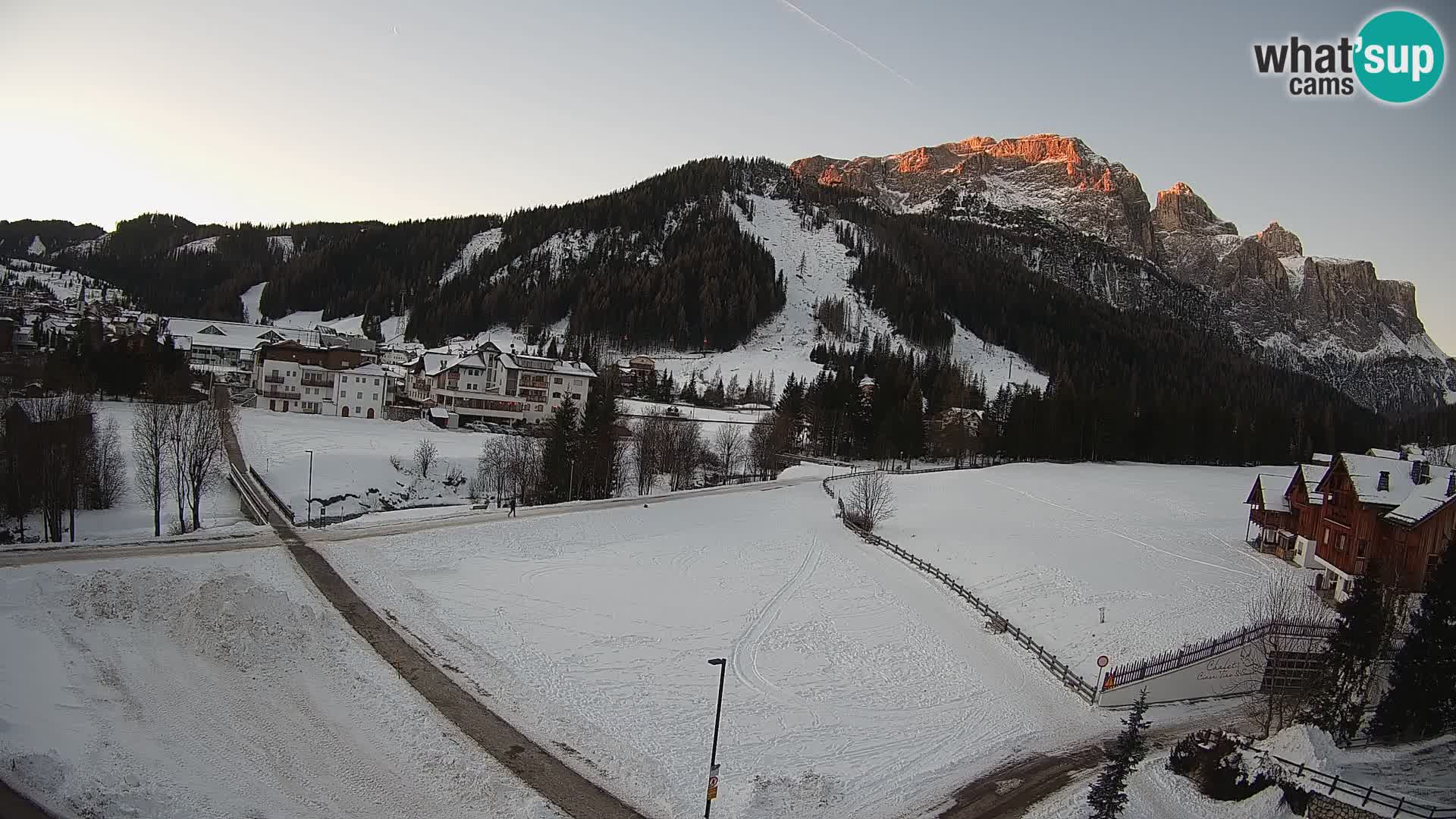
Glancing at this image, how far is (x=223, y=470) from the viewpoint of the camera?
171ft

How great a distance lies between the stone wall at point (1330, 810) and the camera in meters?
17.1

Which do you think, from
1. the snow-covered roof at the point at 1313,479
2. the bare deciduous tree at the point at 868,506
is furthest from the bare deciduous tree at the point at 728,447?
the snow-covered roof at the point at 1313,479

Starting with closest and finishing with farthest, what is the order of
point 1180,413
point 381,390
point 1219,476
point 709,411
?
point 1219,476 → point 381,390 → point 1180,413 → point 709,411

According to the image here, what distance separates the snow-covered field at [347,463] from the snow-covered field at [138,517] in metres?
3.56

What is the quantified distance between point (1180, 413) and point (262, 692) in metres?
104

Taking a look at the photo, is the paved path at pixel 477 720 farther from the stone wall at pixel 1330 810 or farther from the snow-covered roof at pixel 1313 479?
the snow-covered roof at pixel 1313 479

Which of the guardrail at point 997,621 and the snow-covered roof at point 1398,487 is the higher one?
the snow-covered roof at point 1398,487

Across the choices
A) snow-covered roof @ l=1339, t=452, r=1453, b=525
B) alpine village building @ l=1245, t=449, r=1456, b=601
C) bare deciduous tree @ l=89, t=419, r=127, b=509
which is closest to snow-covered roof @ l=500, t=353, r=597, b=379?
bare deciduous tree @ l=89, t=419, r=127, b=509

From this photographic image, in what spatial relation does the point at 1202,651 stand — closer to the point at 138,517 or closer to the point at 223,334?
the point at 138,517

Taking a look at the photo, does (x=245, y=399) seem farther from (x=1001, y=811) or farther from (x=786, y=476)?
(x=1001, y=811)

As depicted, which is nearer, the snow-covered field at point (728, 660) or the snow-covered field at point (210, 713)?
the snow-covered field at point (210, 713)

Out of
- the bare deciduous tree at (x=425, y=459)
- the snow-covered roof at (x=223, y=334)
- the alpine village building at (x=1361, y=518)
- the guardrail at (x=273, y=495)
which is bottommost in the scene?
the guardrail at (x=273, y=495)

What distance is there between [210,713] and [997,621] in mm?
28506

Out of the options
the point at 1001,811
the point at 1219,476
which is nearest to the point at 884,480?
the point at 1219,476
